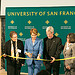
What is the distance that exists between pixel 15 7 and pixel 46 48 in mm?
2226

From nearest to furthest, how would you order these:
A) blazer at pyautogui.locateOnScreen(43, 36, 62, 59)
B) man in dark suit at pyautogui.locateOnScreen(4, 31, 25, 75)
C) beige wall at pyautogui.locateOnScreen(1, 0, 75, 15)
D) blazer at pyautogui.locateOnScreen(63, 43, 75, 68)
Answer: blazer at pyautogui.locateOnScreen(63, 43, 75, 68) < blazer at pyautogui.locateOnScreen(43, 36, 62, 59) < man in dark suit at pyautogui.locateOnScreen(4, 31, 25, 75) < beige wall at pyautogui.locateOnScreen(1, 0, 75, 15)

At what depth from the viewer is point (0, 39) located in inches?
247

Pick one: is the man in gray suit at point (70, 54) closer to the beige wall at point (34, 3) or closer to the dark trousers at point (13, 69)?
the dark trousers at point (13, 69)

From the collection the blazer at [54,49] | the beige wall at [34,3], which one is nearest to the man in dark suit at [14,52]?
the blazer at [54,49]

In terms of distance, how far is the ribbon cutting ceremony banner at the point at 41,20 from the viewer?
5609mm

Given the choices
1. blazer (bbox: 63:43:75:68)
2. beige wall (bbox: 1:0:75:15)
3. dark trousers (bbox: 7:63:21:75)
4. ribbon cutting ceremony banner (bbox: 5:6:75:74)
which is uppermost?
beige wall (bbox: 1:0:75:15)

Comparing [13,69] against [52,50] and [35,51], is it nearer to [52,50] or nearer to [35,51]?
[35,51]

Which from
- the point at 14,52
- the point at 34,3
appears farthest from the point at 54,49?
the point at 34,3

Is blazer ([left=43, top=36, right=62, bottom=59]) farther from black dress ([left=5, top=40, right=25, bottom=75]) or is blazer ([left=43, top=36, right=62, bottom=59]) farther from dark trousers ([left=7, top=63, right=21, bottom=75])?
dark trousers ([left=7, top=63, right=21, bottom=75])

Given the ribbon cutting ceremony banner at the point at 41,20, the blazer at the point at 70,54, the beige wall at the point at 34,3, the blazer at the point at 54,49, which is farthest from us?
the beige wall at the point at 34,3

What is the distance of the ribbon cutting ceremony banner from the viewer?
5.61 metres

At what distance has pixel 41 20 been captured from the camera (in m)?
5.70

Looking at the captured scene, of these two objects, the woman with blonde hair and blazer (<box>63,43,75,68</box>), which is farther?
the woman with blonde hair

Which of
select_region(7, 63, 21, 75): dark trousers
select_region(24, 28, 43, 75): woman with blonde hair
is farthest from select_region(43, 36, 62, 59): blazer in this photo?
select_region(7, 63, 21, 75): dark trousers
